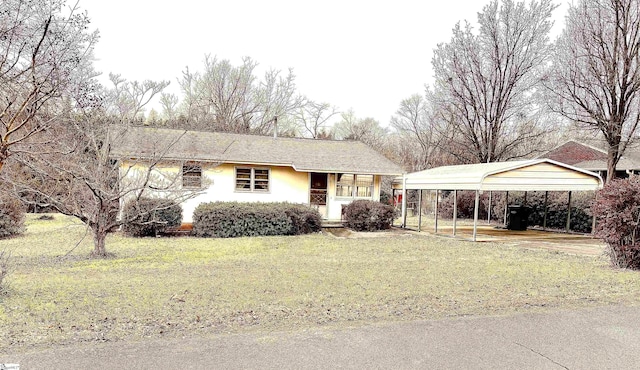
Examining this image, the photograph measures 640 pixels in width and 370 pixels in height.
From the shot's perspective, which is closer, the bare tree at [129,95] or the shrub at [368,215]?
the bare tree at [129,95]

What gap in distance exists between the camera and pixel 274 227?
49.0 ft

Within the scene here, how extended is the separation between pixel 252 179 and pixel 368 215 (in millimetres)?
4967

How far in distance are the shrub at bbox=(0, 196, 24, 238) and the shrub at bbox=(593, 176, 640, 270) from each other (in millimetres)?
16164

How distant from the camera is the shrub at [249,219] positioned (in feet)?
46.8

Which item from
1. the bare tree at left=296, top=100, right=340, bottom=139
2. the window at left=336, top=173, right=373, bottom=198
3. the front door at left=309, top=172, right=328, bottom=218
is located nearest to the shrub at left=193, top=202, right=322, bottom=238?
the front door at left=309, top=172, right=328, bottom=218

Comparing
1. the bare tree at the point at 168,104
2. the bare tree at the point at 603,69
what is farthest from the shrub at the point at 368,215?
the bare tree at the point at 168,104

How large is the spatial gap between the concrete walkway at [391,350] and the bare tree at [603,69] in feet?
48.1

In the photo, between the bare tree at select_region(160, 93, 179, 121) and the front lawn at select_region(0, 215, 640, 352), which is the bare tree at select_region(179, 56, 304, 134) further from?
the front lawn at select_region(0, 215, 640, 352)

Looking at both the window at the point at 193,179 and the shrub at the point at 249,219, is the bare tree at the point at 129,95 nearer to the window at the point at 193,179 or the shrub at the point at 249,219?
the shrub at the point at 249,219

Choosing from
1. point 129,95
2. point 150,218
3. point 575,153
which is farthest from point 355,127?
point 129,95

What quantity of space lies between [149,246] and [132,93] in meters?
4.44

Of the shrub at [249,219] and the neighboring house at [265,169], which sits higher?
the neighboring house at [265,169]

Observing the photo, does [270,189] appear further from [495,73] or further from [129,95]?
[495,73]

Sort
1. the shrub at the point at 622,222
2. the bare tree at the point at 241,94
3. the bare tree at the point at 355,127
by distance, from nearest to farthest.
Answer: the shrub at the point at 622,222 < the bare tree at the point at 241,94 < the bare tree at the point at 355,127
